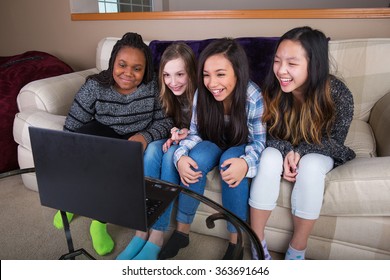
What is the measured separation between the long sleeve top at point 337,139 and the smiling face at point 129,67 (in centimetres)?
66

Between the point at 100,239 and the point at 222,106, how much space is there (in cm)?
65

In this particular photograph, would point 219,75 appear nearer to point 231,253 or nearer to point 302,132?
point 302,132

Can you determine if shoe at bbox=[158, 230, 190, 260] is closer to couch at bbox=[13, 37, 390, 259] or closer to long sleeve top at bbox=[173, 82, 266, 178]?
couch at bbox=[13, 37, 390, 259]

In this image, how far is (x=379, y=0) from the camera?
350cm

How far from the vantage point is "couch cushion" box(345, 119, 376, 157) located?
4.44 ft

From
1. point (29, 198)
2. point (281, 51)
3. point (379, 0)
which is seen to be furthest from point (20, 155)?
point (379, 0)

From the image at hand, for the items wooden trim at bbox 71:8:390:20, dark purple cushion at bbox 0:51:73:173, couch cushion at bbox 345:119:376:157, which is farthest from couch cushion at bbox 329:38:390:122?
dark purple cushion at bbox 0:51:73:173

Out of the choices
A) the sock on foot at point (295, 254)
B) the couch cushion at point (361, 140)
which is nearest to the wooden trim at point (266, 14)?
the couch cushion at point (361, 140)

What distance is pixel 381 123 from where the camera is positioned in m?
1.44

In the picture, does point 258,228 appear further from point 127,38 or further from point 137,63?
point 127,38

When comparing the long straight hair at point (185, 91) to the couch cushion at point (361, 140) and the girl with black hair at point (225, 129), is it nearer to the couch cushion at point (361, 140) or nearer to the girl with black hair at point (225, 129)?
the girl with black hair at point (225, 129)

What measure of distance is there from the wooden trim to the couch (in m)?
0.25

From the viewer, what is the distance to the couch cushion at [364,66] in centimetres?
153

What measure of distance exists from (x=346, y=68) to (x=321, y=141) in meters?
0.59
